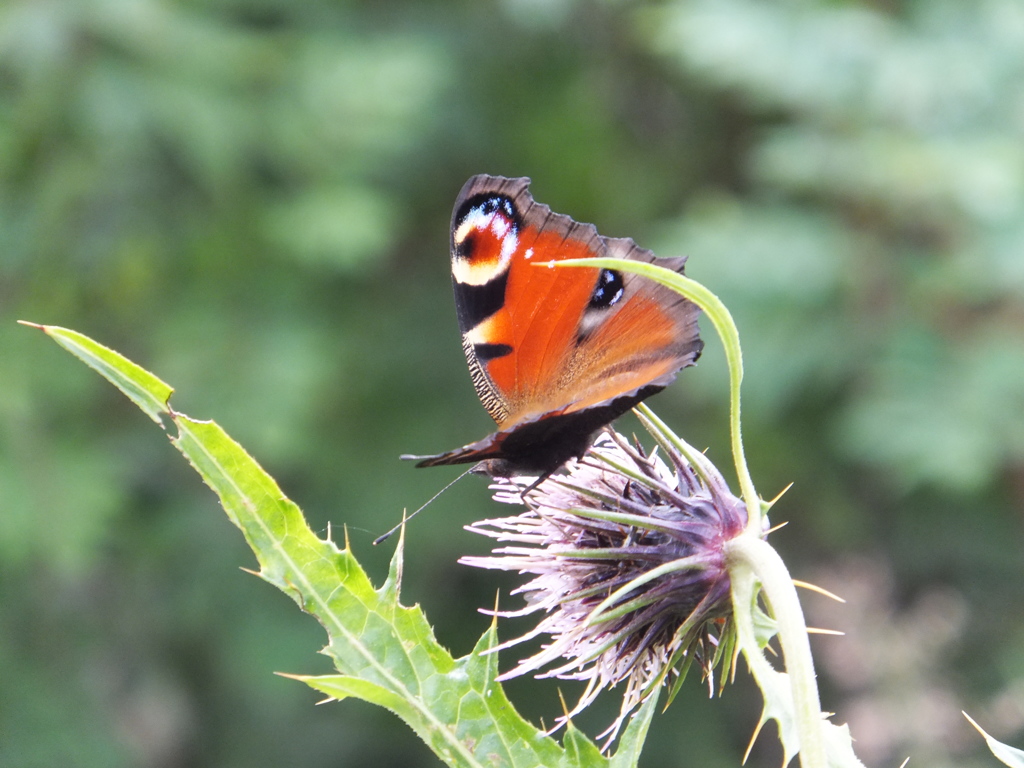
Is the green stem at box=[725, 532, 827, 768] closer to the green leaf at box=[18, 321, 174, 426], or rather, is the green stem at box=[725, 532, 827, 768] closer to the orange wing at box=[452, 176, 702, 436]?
the orange wing at box=[452, 176, 702, 436]

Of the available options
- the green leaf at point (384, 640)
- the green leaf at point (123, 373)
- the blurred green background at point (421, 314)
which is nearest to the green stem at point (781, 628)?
the green leaf at point (384, 640)

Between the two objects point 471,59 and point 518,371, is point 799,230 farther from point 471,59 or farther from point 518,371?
point 518,371

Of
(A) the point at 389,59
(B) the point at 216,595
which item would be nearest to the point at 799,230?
(A) the point at 389,59

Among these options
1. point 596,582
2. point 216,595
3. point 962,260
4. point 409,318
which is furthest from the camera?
point 409,318

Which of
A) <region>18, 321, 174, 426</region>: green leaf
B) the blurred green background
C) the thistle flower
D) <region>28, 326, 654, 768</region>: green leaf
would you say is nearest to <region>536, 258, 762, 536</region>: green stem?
the thistle flower

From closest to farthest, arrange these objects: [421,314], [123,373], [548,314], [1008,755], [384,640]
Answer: [1008,755] → [123,373] → [384,640] → [548,314] → [421,314]

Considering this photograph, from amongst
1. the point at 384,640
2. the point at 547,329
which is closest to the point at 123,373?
the point at 384,640

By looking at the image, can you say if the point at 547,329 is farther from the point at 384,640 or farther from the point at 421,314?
the point at 421,314
